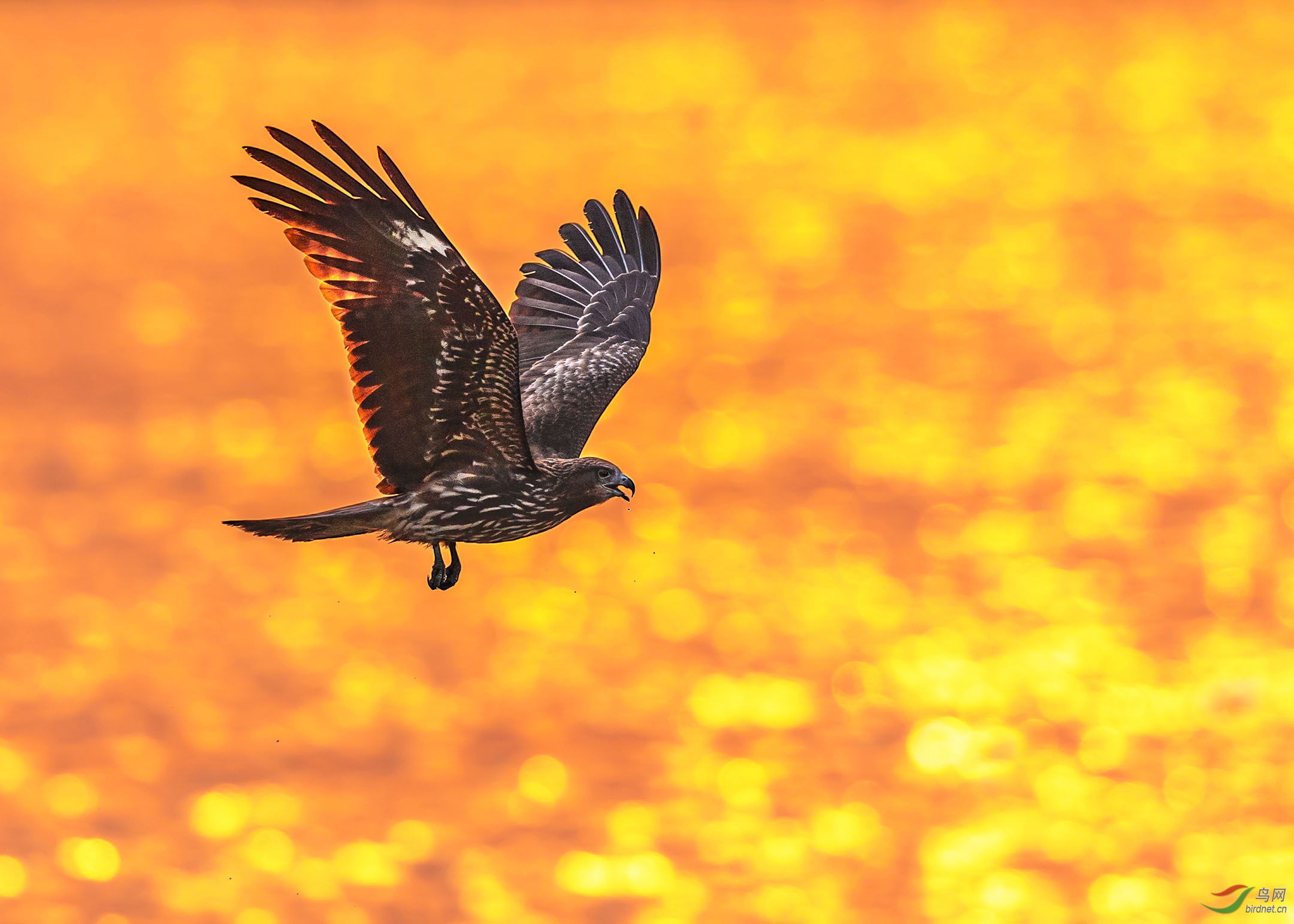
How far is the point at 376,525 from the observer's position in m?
→ 10.6

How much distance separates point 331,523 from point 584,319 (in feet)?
14.6

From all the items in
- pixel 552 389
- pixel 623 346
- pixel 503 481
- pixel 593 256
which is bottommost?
pixel 503 481

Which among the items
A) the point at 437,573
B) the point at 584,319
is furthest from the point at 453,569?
the point at 584,319

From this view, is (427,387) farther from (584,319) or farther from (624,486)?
(584,319)

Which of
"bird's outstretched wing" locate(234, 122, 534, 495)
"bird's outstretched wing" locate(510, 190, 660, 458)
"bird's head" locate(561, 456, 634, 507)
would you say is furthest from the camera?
"bird's outstretched wing" locate(510, 190, 660, 458)

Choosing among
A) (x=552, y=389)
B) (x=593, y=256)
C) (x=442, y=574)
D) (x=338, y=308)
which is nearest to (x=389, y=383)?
(x=338, y=308)

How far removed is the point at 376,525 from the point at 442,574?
779 millimetres

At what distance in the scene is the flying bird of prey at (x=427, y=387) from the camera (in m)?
9.55

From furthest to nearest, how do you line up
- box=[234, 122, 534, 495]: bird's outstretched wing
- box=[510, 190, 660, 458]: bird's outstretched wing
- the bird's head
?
box=[510, 190, 660, 458]: bird's outstretched wing, the bird's head, box=[234, 122, 534, 495]: bird's outstretched wing

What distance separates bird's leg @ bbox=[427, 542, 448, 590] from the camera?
1114 centimetres

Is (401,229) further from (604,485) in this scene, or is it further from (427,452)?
(604,485)

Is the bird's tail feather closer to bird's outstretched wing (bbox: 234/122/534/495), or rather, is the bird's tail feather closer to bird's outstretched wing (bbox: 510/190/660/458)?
bird's outstretched wing (bbox: 234/122/534/495)

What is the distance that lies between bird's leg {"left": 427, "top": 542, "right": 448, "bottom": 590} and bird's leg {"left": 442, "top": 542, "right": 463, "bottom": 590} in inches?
0.9

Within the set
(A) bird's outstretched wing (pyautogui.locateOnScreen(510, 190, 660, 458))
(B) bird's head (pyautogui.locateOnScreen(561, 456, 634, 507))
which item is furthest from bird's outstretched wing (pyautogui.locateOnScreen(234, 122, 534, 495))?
(A) bird's outstretched wing (pyautogui.locateOnScreen(510, 190, 660, 458))
